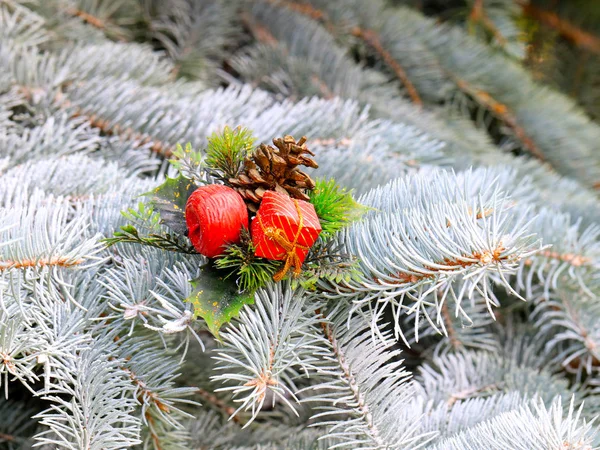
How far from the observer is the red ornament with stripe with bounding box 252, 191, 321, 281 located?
31cm

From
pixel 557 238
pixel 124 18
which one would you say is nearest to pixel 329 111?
pixel 557 238

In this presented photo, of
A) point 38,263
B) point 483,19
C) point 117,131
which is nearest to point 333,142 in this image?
point 117,131

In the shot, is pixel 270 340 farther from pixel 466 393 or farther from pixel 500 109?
pixel 500 109

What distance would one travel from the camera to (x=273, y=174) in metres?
0.34

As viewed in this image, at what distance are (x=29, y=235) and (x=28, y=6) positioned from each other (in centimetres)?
49

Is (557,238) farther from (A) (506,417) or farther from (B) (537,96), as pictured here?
(B) (537,96)

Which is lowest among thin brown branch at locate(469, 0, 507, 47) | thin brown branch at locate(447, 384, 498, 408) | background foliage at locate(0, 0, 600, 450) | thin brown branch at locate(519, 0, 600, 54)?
thin brown branch at locate(447, 384, 498, 408)

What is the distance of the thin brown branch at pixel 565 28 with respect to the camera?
1.10 metres

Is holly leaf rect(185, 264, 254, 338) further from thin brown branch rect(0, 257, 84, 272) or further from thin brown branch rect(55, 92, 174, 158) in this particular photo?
thin brown branch rect(55, 92, 174, 158)

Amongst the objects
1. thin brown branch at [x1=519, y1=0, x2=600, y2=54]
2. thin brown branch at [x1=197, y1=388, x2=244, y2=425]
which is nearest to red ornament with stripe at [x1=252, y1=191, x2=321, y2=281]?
thin brown branch at [x1=197, y1=388, x2=244, y2=425]

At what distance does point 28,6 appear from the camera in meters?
0.68

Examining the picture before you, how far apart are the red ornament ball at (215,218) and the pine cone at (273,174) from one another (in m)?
0.01

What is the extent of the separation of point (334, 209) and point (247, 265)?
64 mm

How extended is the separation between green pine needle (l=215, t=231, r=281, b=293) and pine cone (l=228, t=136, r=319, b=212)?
0.03 meters
